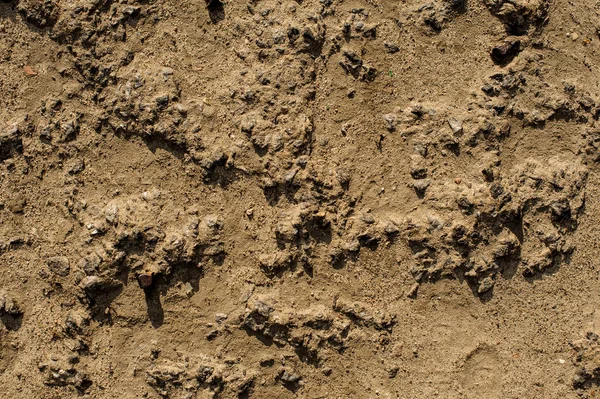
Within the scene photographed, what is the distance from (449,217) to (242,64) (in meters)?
1.23

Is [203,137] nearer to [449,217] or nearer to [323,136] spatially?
[323,136]

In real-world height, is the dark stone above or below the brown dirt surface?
above

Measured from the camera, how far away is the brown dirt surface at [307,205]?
263 centimetres

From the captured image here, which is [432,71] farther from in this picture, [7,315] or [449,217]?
[7,315]

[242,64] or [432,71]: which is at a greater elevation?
[432,71]


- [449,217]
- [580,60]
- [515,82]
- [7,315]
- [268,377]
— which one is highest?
[580,60]

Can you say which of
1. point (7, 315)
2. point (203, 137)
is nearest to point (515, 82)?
point (203, 137)

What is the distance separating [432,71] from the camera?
8.89 feet

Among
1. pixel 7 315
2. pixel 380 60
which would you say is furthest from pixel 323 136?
pixel 7 315

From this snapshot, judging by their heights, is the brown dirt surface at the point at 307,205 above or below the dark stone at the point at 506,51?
below

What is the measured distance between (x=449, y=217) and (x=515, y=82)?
73 cm

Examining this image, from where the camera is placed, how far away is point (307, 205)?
8.59ft

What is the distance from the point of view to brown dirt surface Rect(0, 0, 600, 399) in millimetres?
2631

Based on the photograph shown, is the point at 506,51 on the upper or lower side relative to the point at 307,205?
upper
